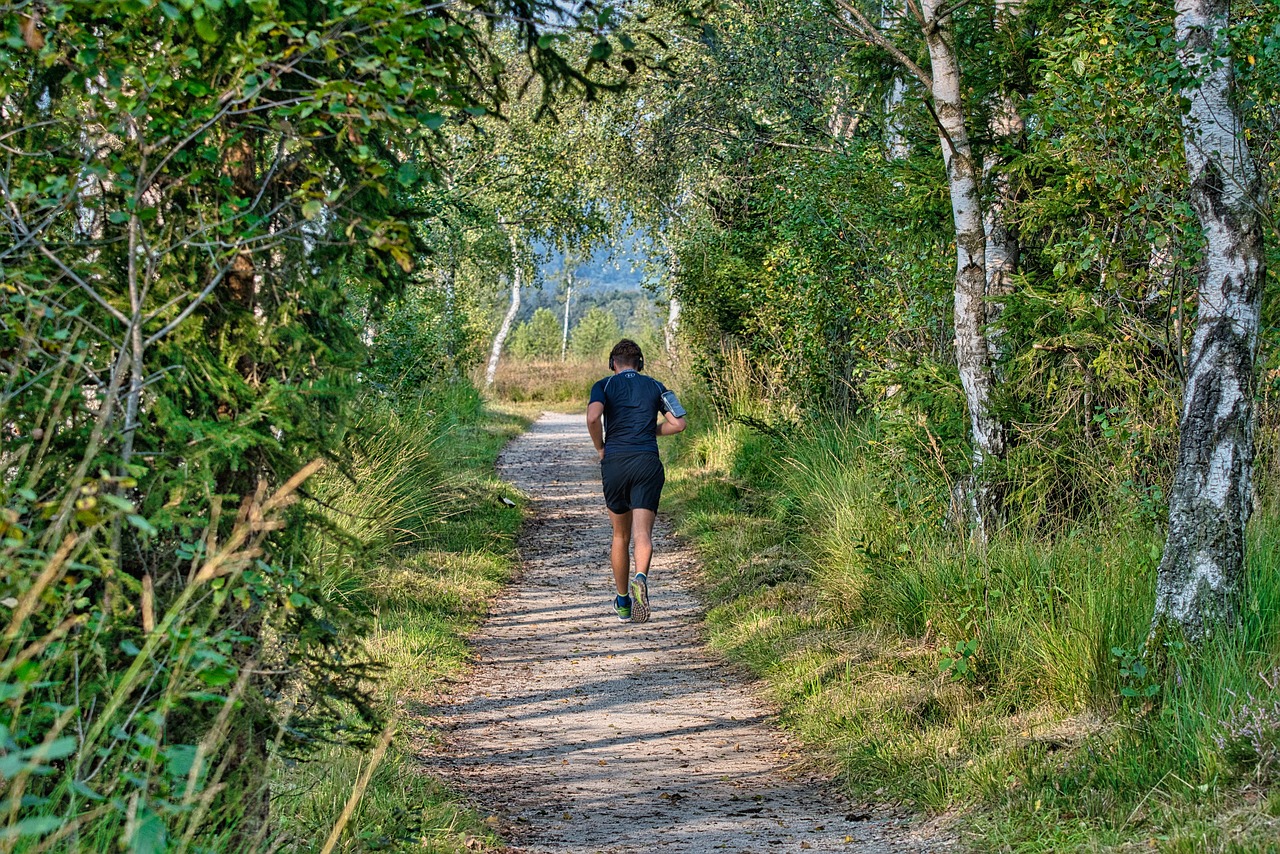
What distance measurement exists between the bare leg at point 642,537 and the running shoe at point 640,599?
0.05 metres

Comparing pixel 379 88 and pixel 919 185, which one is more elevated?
pixel 919 185

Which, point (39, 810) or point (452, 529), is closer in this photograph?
point (39, 810)

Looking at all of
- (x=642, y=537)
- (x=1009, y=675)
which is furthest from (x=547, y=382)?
(x=1009, y=675)

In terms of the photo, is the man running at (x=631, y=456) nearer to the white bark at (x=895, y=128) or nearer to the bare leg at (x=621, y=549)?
the bare leg at (x=621, y=549)

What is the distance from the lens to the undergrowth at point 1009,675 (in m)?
4.05

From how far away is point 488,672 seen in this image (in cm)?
769

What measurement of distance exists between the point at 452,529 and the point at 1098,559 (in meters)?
7.04

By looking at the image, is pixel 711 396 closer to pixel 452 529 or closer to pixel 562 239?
pixel 452 529

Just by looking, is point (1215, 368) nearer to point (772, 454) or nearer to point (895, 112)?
point (895, 112)

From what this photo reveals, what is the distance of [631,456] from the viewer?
869 centimetres

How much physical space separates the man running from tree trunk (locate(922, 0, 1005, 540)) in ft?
7.53

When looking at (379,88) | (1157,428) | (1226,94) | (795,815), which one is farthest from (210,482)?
(1157,428)

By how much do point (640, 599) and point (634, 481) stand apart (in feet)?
2.95

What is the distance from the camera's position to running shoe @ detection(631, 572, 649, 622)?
27.9 ft
